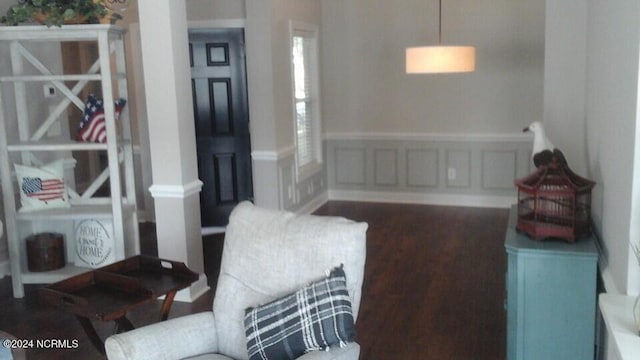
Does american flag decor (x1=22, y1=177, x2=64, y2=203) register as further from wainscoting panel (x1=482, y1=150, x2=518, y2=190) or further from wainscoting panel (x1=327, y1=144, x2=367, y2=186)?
wainscoting panel (x1=482, y1=150, x2=518, y2=190)

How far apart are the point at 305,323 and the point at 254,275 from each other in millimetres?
353

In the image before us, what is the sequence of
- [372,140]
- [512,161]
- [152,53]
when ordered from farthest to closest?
[372,140] < [512,161] < [152,53]

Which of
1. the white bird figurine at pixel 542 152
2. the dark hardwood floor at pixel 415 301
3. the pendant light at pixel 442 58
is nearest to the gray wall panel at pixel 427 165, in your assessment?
the dark hardwood floor at pixel 415 301

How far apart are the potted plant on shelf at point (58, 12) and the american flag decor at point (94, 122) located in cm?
53

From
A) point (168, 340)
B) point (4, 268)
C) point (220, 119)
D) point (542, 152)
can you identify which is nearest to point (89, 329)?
point (168, 340)

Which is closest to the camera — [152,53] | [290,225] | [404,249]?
[290,225]

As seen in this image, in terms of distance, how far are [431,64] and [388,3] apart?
2.06 m

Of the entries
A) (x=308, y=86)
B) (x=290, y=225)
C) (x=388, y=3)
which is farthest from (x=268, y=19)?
(x=290, y=225)

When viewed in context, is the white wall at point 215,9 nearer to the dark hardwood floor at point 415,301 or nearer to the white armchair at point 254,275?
the dark hardwood floor at point 415,301

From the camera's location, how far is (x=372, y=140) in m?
6.90

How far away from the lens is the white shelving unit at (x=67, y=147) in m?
3.90

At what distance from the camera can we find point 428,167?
266 inches

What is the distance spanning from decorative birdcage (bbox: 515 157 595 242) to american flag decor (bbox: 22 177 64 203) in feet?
10.1

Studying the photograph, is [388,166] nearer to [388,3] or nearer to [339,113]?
[339,113]
